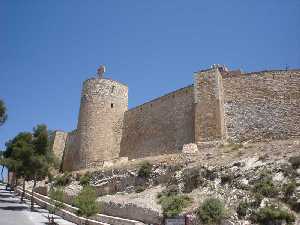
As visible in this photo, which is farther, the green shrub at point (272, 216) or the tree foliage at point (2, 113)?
the tree foliage at point (2, 113)

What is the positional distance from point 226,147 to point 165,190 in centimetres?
438

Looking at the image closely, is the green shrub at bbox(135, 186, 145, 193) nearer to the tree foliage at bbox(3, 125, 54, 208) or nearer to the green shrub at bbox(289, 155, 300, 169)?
the tree foliage at bbox(3, 125, 54, 208)

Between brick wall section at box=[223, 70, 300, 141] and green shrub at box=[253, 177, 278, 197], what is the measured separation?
295 inches

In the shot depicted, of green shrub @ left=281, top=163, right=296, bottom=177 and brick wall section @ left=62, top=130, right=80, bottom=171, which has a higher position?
brick wall section @ left=62, top=130, right=80, bottom=171

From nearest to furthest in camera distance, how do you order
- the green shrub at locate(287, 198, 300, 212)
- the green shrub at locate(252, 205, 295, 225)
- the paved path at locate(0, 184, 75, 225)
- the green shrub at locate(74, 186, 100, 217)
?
the green shrub at locate(252, 205, 295, 225), the green shrub at locate(287, 198, 300, 212), the green shrub at locate(74, 186, 100, 217), the paved path at locate(0, 184, 75, 225)

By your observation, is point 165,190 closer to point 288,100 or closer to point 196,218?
point 196,218

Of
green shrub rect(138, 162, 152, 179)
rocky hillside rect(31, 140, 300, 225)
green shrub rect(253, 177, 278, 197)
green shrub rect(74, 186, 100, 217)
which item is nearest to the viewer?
rocky hillside rect(31, 140, 300, 225)

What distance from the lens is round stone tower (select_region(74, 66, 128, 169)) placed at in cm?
2811

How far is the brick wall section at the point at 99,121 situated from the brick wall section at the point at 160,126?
0.73 metres

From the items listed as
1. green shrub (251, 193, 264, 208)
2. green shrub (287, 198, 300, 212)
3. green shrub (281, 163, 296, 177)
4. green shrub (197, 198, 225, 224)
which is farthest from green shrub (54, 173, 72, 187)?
green shrub (287, 198, 300, 212)

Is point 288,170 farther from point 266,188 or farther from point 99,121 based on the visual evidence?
point 99,121

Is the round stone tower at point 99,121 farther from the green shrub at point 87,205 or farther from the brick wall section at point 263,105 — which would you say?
the green shrub at point 87,205

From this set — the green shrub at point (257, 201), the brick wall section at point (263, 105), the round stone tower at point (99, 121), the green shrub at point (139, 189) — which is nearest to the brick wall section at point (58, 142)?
the round stone tower at point (99, 121)

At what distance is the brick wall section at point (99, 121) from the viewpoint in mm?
28109
